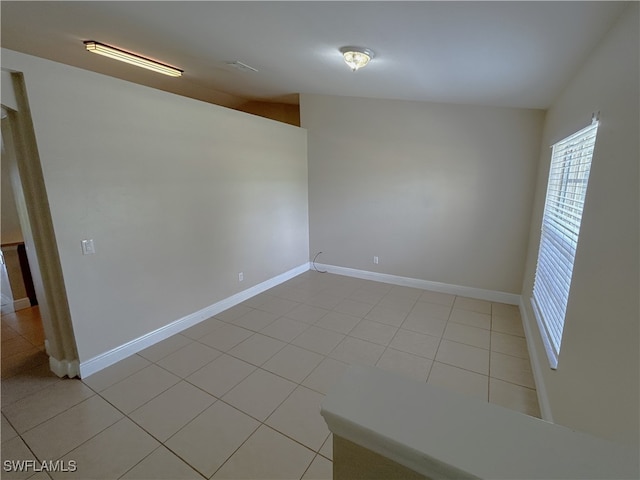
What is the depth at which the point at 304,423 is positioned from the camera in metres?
1.94

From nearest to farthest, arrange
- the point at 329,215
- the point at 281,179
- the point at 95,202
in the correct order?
the point at 95,202 < the point at 281,179 < the point at 329,215

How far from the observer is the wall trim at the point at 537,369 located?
1941mm

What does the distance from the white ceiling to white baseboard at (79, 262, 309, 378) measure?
2.56 meters

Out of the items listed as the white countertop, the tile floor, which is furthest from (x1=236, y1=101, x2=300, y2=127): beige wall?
the white countertop

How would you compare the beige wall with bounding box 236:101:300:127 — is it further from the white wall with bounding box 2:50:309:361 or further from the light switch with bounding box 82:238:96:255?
the light switch with bounding box 82:238:96:255

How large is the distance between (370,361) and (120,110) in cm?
295

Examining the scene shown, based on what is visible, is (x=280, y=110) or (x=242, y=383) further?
(x=280, y=110)

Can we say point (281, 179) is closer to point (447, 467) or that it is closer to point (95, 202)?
point (95, 202)

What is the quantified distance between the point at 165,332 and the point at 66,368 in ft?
2.49

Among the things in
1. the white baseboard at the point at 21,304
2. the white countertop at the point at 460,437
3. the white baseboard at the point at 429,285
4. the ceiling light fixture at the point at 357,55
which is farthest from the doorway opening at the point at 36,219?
the white baseboard at the point at 429,285

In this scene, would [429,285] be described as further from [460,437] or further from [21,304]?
[21,304]

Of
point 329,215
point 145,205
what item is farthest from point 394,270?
point 145,205

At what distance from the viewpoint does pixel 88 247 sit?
230 centimetres

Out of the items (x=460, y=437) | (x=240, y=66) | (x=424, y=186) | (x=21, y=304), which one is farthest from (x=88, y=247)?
(x=424, y=186)
